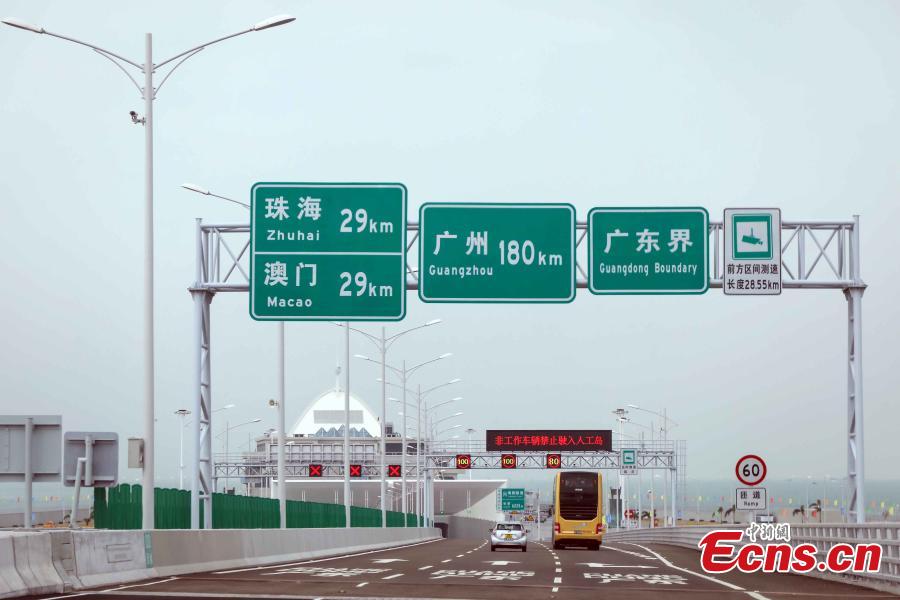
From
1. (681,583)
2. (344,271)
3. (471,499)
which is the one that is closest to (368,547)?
(344,271)

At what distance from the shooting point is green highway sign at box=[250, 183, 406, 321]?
28688 millimetres

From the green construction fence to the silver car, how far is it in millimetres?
6674

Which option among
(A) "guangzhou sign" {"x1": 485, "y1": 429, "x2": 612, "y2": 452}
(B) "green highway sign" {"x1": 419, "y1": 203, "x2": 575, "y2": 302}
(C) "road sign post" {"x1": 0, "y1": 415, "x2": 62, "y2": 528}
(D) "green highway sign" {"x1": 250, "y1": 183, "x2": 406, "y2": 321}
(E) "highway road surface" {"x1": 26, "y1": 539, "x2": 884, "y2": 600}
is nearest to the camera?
(E) "highway road surface" {"x1": 26, "y1": 539, "x2": 884, "y2": 600}

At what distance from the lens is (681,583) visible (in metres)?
24.2

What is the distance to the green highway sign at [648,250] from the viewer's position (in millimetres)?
29125

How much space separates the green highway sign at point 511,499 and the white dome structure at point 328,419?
4858 cm

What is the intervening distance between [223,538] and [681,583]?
387 inches

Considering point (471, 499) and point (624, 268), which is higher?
point (624, 268)

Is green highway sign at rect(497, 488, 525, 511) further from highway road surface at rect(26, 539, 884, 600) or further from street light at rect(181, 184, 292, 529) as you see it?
highway road surface at rect(26, 539, 884, 600)

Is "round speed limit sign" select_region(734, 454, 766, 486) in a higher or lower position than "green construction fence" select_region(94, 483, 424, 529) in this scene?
higher

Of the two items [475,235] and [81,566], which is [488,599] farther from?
[475,235]

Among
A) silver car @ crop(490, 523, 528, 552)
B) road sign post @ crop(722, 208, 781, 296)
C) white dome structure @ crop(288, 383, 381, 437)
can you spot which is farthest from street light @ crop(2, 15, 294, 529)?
white dome structure @ crop(288, 383, 381, 437)

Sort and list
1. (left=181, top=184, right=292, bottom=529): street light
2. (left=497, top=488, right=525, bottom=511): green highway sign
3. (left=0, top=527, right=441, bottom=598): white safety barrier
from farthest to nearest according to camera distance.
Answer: (left=497, top=488, right=525, bottom=511): green highway sign
(left=181, top=184, right=292, bottom=529): street light
(left=0, top=527, right=441, bottom=598): white safety barrier

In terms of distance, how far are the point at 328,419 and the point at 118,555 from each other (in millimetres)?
173532
